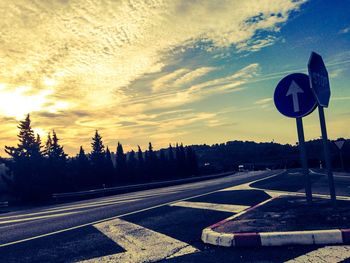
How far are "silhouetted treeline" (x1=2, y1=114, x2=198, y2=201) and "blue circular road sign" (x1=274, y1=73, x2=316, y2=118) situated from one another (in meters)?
38.3

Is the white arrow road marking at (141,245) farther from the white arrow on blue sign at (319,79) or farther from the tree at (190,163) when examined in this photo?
the tree at (190,163)

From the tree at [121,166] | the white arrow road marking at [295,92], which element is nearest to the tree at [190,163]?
the tree at [121,166]

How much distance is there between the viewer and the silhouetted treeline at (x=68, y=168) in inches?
1768

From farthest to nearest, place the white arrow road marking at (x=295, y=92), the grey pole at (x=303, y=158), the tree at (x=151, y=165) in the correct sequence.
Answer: the tree at (x=151, y=165), the white arrow road marking at (x=295, y=92), the grey pole at (x=303, y=158)

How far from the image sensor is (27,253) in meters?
4.41

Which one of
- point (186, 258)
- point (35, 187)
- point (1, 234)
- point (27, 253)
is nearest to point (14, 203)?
point (35, 187)

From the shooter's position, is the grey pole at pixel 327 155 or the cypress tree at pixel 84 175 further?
the cypress tree at pixel 84 175

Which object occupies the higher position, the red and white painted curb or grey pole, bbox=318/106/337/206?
grey pole, bbox=318/106/337/206

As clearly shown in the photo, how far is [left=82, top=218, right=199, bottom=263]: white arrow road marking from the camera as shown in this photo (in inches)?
148

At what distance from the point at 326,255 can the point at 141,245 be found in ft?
7.65

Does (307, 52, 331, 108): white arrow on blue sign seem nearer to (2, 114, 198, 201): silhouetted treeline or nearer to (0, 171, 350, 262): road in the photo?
(0, 171, 350, 262): road

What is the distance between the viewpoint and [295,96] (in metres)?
6.00

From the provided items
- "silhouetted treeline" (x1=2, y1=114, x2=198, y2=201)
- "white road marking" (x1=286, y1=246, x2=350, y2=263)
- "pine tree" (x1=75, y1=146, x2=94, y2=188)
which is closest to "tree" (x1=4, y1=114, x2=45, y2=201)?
"silhouetted treeline" (x1=2, y1=114, x2=198, y2=201)

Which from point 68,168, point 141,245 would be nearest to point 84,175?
point 68,168
